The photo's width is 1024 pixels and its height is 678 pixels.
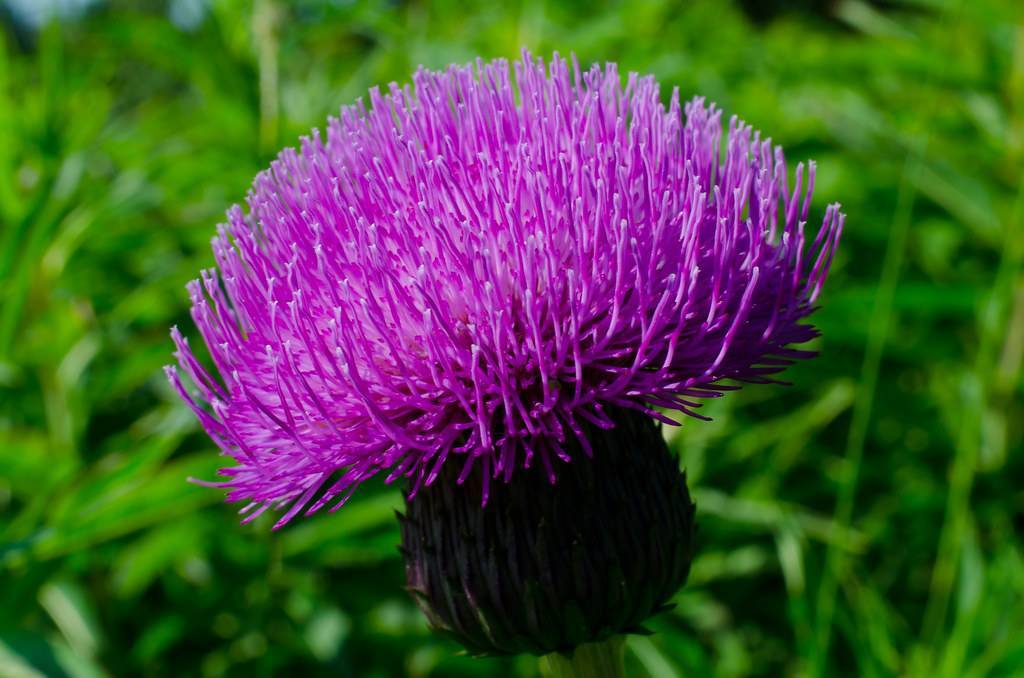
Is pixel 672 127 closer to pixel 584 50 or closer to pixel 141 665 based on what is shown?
pixel 584 50

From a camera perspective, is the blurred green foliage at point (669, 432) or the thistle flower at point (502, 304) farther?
the blurred green foliage at point (669, 432)

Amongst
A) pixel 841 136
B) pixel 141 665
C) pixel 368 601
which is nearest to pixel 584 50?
pixel 841 136

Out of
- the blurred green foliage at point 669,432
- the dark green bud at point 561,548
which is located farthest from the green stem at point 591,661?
the blurred green foliage at point 669,432

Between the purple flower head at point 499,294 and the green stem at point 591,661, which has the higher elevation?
the purple flower head at point 499,294

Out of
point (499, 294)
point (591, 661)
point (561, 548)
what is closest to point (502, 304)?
point (499, 294)

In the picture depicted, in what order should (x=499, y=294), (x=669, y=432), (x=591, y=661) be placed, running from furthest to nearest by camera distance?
(x=669, y=432)
(x=591, y=661)
(x=499, y=294)

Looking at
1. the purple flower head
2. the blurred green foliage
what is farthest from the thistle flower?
the blurred green foliage

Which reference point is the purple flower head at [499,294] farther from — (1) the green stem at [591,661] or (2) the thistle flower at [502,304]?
(1) the green stem at [591,661]

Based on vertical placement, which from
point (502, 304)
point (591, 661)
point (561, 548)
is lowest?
point (591, 661)

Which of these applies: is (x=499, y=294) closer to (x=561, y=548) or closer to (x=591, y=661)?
(x=561, y=548)
